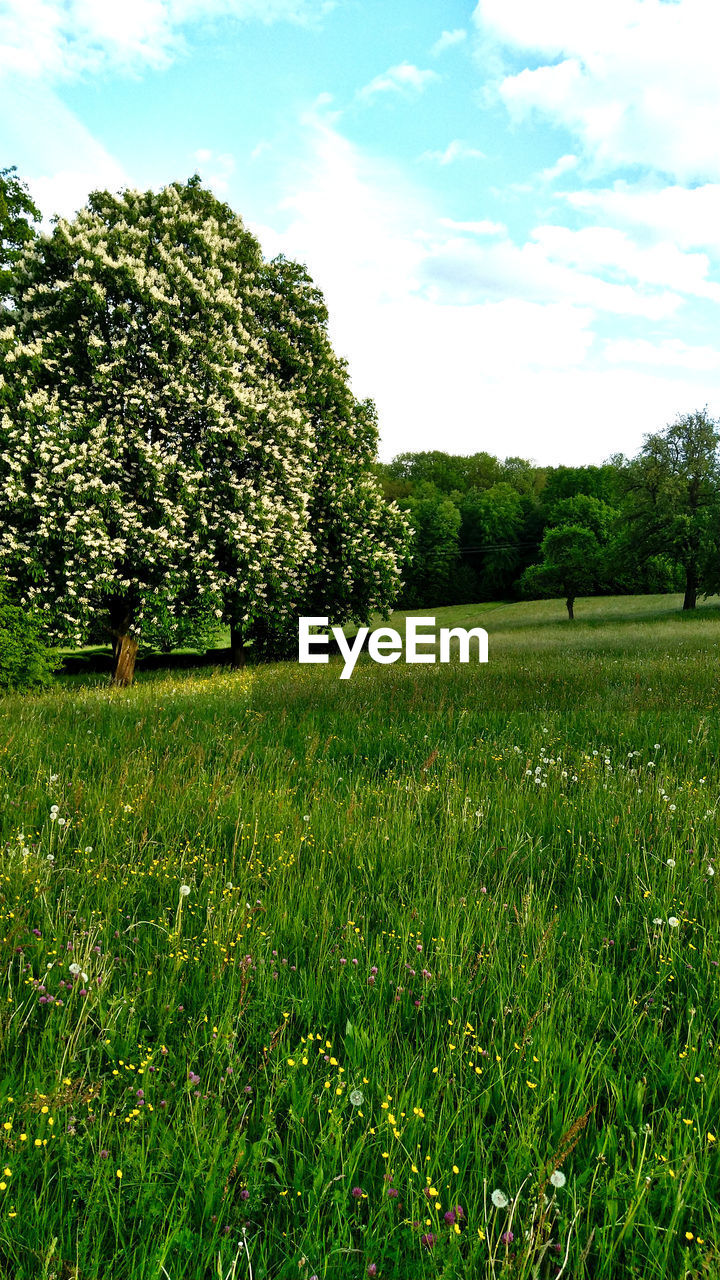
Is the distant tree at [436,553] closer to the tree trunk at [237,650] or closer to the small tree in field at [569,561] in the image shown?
the small tree in field at [569,561]

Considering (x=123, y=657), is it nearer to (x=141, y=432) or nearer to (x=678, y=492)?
(x=141, y=432)

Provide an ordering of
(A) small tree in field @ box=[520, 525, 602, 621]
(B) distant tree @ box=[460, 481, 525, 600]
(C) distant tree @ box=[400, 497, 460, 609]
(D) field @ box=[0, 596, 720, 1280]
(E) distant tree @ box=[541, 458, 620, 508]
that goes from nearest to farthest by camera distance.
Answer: (D) field @ box=[0, 596, 720, 1280]
(A) small tree in field @ box=[520, 525, 602, 621]
(C) distant tree @ box=[400, 497, 460, 609]
(B) distant tree @ box=[460, 481, 525, 600]
(E) distant tree @ box=[541, 458, 620, 508]

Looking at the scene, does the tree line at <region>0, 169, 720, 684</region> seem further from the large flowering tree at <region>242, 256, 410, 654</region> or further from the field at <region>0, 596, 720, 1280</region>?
the field at <region>0, 596, 720, 1280</region>

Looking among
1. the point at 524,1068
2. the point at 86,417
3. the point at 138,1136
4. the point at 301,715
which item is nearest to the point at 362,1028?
the point at 524,1068

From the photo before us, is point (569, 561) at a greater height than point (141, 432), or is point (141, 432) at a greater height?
point (141, 432)

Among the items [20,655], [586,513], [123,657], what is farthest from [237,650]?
[586,513]

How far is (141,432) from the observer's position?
61.6 feet

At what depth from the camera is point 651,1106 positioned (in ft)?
7.59

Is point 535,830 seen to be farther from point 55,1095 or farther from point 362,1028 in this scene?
point 55,1095

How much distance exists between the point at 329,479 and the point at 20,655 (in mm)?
13856

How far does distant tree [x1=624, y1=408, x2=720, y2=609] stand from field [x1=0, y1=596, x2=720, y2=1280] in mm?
45755

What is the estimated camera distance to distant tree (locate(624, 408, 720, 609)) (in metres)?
45.8

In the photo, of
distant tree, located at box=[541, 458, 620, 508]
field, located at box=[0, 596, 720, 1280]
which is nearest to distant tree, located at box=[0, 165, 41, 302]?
field, located at box=[0, 596, 720, 1280]

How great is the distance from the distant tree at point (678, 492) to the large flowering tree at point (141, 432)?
3362 cm
